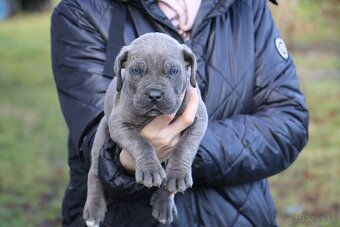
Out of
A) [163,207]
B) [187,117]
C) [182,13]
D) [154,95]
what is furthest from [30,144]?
[154,95]

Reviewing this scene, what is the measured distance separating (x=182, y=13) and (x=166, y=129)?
721 mm

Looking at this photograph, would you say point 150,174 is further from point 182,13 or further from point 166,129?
point 182,13

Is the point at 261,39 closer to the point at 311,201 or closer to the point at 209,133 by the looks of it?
the point at 209,133

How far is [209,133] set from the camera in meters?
3.05

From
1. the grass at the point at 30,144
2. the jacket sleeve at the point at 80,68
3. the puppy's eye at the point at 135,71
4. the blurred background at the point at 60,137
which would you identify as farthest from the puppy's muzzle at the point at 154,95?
the grass at the point at 30,144

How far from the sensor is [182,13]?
3.23m

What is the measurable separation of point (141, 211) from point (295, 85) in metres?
1.03

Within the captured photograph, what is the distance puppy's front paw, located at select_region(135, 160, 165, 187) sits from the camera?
2.56 metres

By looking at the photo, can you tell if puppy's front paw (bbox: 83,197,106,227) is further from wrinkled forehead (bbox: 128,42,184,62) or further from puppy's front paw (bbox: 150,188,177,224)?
wrinkled forehead (bbox: 128,42,184,62)

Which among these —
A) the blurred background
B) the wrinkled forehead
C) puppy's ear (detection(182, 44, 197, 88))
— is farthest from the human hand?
the blurred background

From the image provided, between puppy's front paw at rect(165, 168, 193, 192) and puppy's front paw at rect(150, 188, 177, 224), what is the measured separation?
0.22 meters

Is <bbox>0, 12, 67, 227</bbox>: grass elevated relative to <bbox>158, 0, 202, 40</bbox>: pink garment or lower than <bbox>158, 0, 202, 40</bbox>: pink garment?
lower

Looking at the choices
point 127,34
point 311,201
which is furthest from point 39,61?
point 127,34

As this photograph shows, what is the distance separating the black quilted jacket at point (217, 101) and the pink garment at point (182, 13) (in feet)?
0.26
